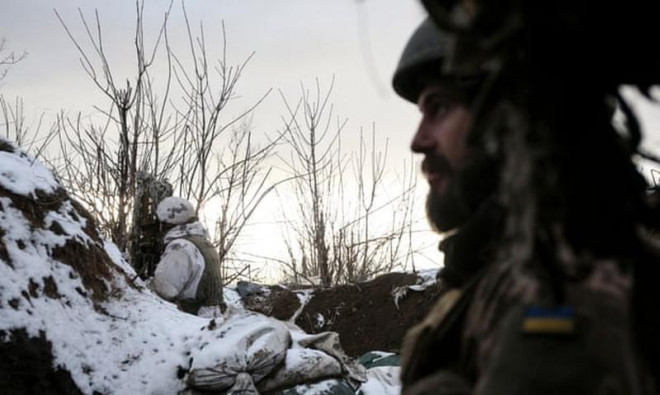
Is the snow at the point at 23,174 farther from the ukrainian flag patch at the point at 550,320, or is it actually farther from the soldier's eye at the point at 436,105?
the ukrainian flag patch at the point at 550,320

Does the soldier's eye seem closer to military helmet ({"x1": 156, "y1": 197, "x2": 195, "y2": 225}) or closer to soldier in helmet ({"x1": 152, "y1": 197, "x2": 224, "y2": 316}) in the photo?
soldier in helmet ({"x1": 152, "y1": 197, "x2": 224, "y2": 316})

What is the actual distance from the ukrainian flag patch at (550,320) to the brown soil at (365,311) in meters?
7.77

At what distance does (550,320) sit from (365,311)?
853 cm

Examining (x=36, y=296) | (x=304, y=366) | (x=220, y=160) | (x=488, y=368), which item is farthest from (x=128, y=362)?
(x=220, y=160)

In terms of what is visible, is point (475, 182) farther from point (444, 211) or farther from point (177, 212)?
point (177, 212)

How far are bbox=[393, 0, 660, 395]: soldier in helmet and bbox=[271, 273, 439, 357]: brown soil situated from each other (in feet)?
25.2

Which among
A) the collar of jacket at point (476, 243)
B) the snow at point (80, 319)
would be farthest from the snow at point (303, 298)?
the collar of jacket at point (476, 243)

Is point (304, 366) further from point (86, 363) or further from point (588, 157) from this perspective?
point (588, 157)

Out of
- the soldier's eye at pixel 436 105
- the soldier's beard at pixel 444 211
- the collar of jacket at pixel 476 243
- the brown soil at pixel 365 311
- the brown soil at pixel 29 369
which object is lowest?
the brown soil at pixel 365 311

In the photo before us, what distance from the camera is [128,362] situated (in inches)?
174

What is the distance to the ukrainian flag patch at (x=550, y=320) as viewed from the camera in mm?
944

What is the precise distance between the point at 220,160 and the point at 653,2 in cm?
1136

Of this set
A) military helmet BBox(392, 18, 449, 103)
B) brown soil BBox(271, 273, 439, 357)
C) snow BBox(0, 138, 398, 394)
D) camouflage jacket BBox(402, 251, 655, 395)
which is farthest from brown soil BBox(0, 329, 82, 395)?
brown soil BBox(271, 273, 439, 357)

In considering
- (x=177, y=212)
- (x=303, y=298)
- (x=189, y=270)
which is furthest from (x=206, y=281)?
(x=303, y=298)
